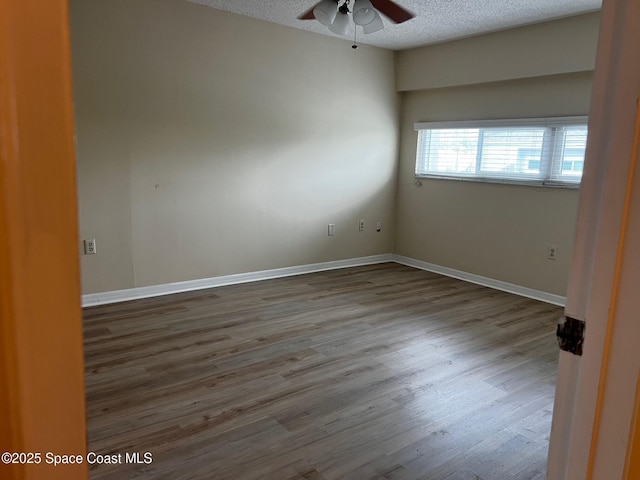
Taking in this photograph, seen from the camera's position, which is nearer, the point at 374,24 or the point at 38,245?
the point at 38,245

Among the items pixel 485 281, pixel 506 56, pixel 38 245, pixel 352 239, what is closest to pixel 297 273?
pixel 352 239

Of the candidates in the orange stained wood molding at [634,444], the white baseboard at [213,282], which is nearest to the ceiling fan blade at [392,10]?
the orange stained wood molding at [634,444]

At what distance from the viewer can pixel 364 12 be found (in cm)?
291

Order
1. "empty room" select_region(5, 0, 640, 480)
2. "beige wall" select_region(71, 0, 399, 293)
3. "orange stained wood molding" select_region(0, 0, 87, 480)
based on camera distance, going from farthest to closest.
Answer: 1. "beige wall" select_region(71, 0, 399, 293)
2. "empty room" select_region(5, 0, 640, 480)
3. "orange stained wood molding" select_region(0, 0, 87, 480)

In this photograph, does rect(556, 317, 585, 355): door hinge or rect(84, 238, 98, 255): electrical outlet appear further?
rect(84, 238, 98, 255): electrical outlet

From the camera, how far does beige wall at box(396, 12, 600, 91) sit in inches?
155

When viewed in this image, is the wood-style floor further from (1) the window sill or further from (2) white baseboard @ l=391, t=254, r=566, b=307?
(1) the window sill

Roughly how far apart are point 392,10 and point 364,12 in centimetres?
24

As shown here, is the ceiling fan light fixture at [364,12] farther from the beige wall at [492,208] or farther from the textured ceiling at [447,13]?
the beige wall at [492,208]

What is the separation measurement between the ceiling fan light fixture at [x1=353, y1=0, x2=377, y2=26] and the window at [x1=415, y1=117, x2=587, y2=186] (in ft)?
6.72

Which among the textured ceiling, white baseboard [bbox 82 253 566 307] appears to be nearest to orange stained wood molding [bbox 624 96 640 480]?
the textured ceiling

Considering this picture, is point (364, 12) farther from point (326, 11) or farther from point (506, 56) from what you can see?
point (506, 56)

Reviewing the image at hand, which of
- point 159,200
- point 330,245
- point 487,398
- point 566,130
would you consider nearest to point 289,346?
point 487,398

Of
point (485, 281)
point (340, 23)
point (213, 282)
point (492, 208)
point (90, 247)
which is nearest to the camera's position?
point (340, 23)
